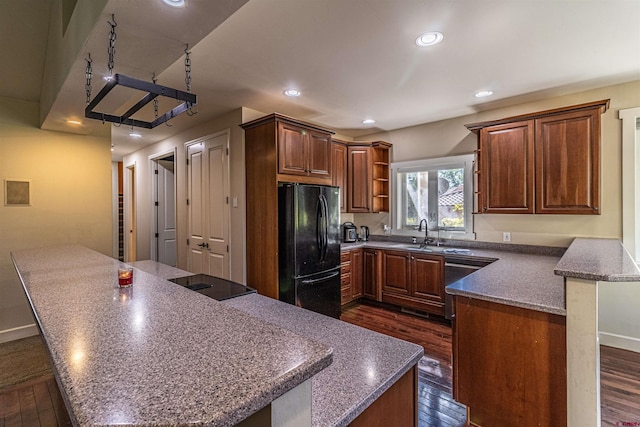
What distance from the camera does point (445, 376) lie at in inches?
97.1

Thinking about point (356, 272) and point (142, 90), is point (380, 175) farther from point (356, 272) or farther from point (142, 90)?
point (142, 90)

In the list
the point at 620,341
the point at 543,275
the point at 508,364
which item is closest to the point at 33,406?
the point at 508,364

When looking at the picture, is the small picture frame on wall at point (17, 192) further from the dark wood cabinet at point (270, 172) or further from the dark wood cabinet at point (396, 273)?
the dark wood cabinet at point (396, 273)

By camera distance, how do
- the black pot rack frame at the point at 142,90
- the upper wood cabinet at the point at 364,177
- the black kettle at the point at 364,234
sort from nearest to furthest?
the black pot rack frame at the point at 142,90 < the upper wood cabinet at the point at 364,177 < the black kettle at the point at 364,234

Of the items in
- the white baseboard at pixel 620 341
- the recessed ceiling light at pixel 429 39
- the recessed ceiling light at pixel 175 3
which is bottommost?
the white baseboard at pixel 620 341

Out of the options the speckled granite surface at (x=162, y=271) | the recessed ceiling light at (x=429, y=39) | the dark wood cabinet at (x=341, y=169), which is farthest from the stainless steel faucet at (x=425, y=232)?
the speckled granite surface at (x=162, y=271)

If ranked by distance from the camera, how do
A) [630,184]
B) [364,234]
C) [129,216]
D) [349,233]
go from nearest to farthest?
[630,184], [349,233], [364,234], [129,216]

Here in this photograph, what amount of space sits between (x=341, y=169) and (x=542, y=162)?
7.90 ft

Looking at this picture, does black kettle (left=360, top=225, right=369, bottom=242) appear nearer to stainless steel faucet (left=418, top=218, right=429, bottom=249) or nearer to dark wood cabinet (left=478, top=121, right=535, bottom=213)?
stainless steel faucet (left=418, top=218, right=429, bottom=249)

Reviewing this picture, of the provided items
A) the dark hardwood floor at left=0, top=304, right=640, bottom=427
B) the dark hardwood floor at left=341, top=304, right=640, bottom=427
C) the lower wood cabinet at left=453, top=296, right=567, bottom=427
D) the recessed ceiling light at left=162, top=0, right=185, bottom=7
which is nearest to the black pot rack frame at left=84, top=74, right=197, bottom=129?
the recessed ceiling light at left=162, top=0, right=185, bottom=7

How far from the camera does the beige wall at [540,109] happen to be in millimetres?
2977

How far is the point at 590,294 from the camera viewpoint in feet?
4.82

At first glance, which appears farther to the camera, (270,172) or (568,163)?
(270,172)

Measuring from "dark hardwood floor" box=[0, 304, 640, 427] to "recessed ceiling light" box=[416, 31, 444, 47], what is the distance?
2.57 meters
